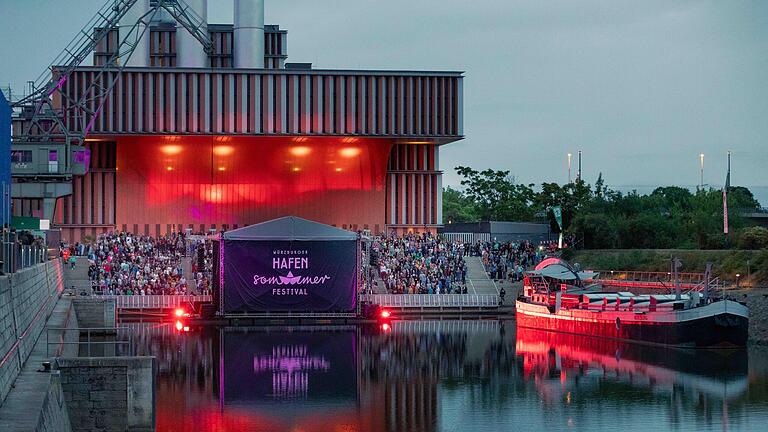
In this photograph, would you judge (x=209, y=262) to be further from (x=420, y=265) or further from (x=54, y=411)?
(x=54, y=411)

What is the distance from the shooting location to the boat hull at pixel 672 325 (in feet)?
164

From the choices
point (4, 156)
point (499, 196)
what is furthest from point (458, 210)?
point (4, 156)

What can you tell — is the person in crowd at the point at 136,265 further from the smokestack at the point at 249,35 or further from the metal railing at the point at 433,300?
the smokestack at the point at 249,35

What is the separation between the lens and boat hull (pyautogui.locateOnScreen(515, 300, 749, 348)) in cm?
5006

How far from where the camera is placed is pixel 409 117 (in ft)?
279

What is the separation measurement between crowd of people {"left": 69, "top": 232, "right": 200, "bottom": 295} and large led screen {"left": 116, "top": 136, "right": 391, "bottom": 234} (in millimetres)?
8014

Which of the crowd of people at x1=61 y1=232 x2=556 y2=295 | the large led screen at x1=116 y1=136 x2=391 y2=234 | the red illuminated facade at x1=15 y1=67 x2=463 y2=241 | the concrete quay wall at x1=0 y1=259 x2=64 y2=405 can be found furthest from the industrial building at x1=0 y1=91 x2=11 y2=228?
the large led screen at x1=116 y1=136 x2=391 y2=234

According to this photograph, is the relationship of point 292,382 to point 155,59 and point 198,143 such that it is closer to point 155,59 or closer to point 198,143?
point 198,143

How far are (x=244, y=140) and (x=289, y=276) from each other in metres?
22.5

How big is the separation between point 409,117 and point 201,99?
46.0 ft

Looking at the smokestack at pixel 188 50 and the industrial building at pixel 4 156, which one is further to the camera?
the smokestack at pixel 188 50

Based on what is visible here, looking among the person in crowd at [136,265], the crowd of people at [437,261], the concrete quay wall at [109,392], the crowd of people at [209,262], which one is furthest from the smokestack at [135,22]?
the concrete quay wall at [109,392]

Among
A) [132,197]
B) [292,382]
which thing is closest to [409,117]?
[132,197]

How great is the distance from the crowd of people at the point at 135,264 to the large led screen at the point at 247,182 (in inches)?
316
